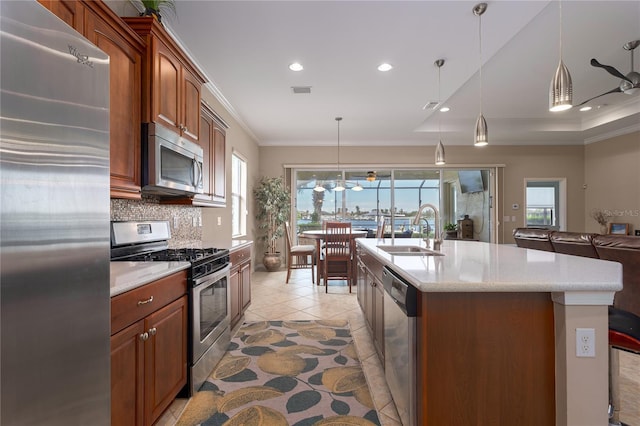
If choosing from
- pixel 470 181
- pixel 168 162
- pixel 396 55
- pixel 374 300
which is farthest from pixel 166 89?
pixel 470 181

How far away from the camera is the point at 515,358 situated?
127 cm

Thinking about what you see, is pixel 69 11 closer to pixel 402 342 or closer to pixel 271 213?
pixel 402 342

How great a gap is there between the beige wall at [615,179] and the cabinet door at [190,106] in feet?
24.1

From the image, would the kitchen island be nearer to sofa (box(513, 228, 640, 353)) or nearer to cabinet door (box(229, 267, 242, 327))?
sofa (box(513, 228, 640, 353))

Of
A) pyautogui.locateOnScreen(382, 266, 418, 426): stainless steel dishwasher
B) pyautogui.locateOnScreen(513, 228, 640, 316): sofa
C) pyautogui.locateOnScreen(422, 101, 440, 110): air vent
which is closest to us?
pyautogui.locateOnScreen(382, 266, 418, 426): stainless steel dishwasher

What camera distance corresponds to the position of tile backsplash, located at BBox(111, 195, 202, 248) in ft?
6.82

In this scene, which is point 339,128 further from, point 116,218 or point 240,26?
point 116,218

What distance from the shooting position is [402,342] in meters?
1.46

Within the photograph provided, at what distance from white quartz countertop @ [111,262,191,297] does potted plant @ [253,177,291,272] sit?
4.33m

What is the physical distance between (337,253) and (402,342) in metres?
3.14

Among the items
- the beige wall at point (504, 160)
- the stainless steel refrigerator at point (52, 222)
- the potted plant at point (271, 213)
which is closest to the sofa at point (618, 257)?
the stainless steel refrigerator at point (52, 222)

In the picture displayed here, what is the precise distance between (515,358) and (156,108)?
233cm

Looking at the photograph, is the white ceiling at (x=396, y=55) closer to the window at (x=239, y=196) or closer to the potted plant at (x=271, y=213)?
the window at (x=239, y=196)

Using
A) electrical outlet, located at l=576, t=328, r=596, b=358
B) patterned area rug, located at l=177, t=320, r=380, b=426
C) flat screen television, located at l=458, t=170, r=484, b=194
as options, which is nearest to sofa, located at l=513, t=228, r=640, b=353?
electrical outlet, located at l=576, t=328, r=596, b=358
